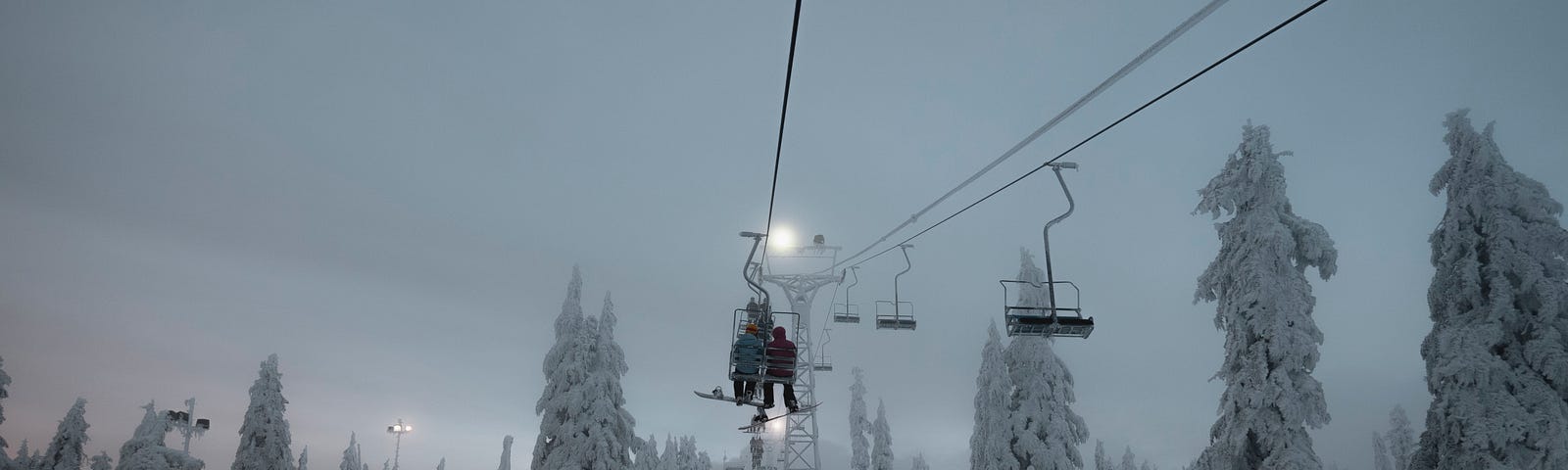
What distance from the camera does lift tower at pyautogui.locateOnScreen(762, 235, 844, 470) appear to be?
24.8 m

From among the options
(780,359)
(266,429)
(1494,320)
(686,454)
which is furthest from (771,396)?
(686,454)

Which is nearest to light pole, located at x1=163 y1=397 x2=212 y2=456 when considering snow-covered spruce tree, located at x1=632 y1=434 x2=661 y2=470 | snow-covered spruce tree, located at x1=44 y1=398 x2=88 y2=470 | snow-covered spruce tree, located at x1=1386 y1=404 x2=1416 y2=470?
snow-covered spruce tree, located at x1=44 y1=398 x2=88 y2=470

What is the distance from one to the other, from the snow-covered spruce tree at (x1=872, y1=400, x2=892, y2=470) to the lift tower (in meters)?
23.3

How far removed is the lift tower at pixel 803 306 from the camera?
2475cm

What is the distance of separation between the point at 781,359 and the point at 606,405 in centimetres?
1270

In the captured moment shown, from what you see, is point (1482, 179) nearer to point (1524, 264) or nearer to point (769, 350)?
point (1524, 264)

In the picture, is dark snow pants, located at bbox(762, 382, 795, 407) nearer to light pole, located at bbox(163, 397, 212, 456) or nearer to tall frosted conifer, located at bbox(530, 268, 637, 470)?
tall frosted conifer, located at bbox(530, 268, 637, 470)

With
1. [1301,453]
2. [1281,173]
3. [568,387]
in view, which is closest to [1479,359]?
[1301,453]

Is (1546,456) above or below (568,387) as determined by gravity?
below

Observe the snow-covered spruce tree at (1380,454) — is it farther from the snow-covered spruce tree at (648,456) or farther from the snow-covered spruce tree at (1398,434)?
the snow-covered spruce tree at (648,456)

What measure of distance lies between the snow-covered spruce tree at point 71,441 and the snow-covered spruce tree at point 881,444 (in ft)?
137

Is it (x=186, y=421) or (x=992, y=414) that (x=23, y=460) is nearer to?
(x=186, y=421)

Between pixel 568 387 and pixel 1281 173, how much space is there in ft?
73.4

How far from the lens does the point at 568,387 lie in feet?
91.1
